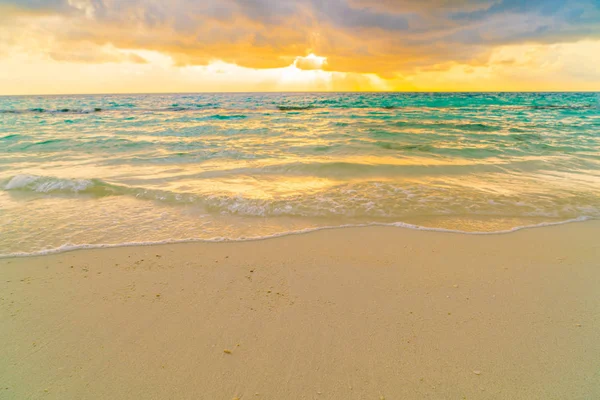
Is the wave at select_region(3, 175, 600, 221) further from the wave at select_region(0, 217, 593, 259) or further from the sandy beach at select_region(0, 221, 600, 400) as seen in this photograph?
the sandy beach at select_region(0, 221, 600, 400)

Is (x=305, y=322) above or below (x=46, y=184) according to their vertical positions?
below

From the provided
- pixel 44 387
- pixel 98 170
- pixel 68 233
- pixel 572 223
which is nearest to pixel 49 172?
pixel 98 170

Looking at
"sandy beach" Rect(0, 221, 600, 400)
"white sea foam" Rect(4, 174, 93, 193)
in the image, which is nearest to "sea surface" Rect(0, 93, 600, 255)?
"white sea foam" Rect(4, 174, 93, 193)

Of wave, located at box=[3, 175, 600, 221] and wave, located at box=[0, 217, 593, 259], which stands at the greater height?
wave, located at box=[3, 175, 600, 221]

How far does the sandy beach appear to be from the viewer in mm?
1987

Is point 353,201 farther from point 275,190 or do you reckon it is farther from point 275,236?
point 275,236

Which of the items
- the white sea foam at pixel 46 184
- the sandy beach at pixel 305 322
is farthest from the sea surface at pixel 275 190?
the sandy beach at pixel 305 322

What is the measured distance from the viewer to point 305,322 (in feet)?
8.26

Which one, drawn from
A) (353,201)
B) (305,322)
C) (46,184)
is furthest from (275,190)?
(46,184)

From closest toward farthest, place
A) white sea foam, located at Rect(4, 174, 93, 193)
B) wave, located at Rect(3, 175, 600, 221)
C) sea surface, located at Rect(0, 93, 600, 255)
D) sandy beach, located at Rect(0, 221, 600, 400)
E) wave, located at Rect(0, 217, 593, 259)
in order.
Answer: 1. sandy beach, located at Rect(0, 221, 600, 400)
2. wave, located at Rect(0, 217, 593, 259)
3. sea surface, located at Rect(0, 93, 600, 255)
4. wave, located at Rect(3, 175, 600, 221)
5. white sea foam, located at Rect(4, 174, 93, 193)

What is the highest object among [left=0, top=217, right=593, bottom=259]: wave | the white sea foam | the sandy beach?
the white sea foam

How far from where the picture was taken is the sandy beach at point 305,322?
199 cm

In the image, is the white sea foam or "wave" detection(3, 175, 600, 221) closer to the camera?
"wave" detection(3, 175, 600, 221)

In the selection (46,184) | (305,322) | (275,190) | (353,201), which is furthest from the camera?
(46,184)
